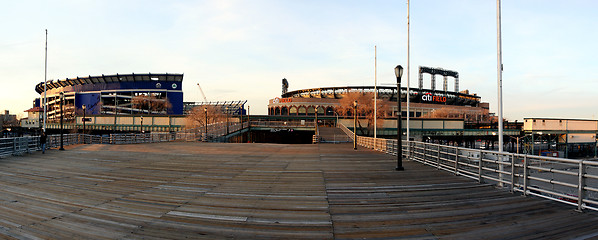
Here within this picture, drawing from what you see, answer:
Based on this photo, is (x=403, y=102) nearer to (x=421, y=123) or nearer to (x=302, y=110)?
(x=302, y=110)

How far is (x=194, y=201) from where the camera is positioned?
698 centimetres

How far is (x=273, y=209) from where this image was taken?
20.9ft

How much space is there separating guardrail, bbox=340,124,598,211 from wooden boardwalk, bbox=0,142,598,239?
39cm

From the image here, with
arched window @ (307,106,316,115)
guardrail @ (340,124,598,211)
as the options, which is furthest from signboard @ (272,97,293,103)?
guardrail @ (340,124,598,211)

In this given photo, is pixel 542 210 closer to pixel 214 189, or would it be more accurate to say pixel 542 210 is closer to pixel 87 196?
pixel 214 189

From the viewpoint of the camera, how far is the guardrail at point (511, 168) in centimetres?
627

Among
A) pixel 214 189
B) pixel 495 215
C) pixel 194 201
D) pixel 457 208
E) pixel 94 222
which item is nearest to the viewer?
pixel 94 222

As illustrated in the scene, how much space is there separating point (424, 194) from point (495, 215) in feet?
6.18

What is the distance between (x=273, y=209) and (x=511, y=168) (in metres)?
6.82

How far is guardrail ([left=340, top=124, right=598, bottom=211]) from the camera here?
6272mm

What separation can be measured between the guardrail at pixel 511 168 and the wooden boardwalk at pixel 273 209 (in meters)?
0.39

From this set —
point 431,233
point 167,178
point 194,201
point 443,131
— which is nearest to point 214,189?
point 194,201

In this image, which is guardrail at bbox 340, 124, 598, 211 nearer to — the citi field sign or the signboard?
the signboard

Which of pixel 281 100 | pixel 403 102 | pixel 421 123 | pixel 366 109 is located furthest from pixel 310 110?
pixel 421 123
